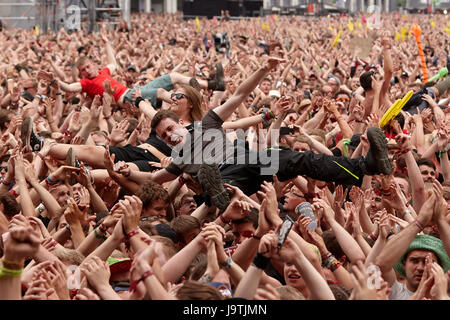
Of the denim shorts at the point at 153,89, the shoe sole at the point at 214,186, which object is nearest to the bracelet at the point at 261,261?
the shoe sole at the point at 214,186

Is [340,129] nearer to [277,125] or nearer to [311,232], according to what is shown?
[277,125]

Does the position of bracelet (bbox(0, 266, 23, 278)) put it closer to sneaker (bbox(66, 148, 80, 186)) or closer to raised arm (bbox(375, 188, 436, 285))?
raised arm (bbox(375, 188, 436, 285))

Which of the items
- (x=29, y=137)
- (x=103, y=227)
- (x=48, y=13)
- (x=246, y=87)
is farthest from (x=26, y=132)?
(x=48, y=13)

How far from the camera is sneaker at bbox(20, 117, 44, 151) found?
7012 millimetres

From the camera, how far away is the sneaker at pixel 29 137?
7012mm

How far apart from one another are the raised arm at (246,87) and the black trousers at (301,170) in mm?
428

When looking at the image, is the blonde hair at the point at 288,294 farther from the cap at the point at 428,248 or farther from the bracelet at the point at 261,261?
the cap at the point at 428,248

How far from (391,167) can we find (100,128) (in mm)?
4292

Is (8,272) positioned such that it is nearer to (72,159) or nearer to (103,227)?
(103,227)

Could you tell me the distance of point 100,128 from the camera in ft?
28.2

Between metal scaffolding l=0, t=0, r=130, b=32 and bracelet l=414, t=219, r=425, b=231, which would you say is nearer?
bracelet l=414, t=219, r=425, b=231

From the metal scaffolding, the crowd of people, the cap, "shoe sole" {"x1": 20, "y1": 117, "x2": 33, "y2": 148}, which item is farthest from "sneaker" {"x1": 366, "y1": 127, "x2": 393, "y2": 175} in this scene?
the metal scaffolding

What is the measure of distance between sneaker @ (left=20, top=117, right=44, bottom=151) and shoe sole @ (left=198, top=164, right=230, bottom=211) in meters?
2.39
